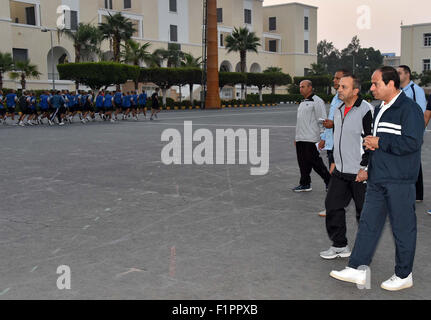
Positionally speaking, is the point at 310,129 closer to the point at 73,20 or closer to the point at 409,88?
the point at 409,88

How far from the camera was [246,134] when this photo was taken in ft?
60.0

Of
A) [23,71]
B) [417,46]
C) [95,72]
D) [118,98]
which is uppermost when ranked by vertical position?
[417,46]

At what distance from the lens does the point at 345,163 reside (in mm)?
4820

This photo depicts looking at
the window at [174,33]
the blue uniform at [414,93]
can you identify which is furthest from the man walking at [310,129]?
the window at [174,33]

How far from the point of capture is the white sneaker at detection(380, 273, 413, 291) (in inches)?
157

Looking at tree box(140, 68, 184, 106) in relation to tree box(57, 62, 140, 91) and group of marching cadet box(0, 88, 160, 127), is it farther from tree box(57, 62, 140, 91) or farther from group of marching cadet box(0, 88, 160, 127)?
group of marching cadet box(0, 88, 160, 127)

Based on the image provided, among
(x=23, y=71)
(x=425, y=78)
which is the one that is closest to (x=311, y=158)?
(x=23, y=71)

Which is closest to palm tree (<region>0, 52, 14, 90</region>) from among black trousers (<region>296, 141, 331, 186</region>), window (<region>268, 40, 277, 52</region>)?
black trousers (<region>296, 141, 331, 186</region>)

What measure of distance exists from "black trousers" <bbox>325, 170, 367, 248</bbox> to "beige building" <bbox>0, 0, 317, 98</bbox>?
4250 cm

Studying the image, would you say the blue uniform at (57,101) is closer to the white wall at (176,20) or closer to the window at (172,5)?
the white wall at (176,20)

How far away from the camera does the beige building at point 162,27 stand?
49219mm

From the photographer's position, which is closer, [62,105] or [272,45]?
[62,105]

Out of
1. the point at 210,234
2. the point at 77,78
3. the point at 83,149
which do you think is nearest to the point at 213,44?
the point at 77,78

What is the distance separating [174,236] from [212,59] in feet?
132
